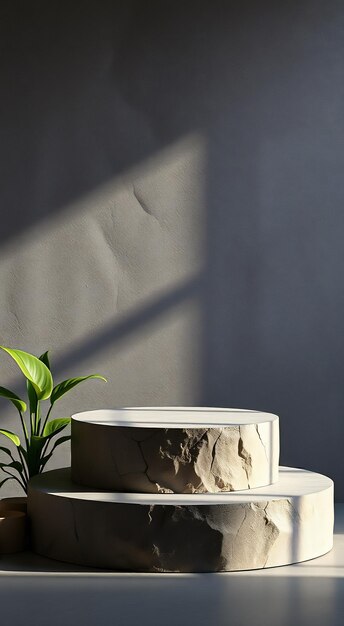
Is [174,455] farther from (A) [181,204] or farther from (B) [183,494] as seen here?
(A) [181,204]

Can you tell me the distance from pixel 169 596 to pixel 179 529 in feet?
0.92

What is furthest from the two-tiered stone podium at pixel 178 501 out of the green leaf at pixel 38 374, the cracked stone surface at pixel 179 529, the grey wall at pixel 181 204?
the grey wall at pixel 181 204

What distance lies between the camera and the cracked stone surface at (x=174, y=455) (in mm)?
3051

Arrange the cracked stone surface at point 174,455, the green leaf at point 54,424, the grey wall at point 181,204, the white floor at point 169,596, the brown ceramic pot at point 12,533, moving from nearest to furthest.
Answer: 1. the white floor at point 169,596
2. the cracked stone surface at point 174,455
3. the brown ceramic pot at point 12,533
4. the green leaf at point 54,424
5. the grey wall at point 181,204

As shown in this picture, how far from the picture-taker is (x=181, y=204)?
165 inches

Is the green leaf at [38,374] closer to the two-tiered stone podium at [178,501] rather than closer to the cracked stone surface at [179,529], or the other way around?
the two-tiered stone podium at [178,501]

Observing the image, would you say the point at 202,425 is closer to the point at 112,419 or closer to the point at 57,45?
the point at 112,419

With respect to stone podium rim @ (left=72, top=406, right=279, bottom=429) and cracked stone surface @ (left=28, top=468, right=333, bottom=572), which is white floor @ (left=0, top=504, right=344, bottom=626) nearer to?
cracked stone surface @ (left=28, top=468, right=333, bottom=572)

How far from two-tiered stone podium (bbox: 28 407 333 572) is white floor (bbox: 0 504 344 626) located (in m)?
0.06

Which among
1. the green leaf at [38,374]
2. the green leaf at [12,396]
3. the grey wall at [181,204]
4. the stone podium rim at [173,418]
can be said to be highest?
the grey wall at [181,204]

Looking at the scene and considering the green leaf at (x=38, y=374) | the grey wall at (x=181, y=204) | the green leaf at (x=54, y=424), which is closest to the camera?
the green leaf at (x=38, y=374)

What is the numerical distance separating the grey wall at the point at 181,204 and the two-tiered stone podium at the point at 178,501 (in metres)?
0.86

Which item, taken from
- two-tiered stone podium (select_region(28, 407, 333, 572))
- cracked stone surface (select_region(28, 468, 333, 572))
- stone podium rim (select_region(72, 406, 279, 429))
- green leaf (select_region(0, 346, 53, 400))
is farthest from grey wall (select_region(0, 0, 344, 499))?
cracked stone surface (select_region(28, 468, 333, 572))

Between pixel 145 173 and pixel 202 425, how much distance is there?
1.48 metres
